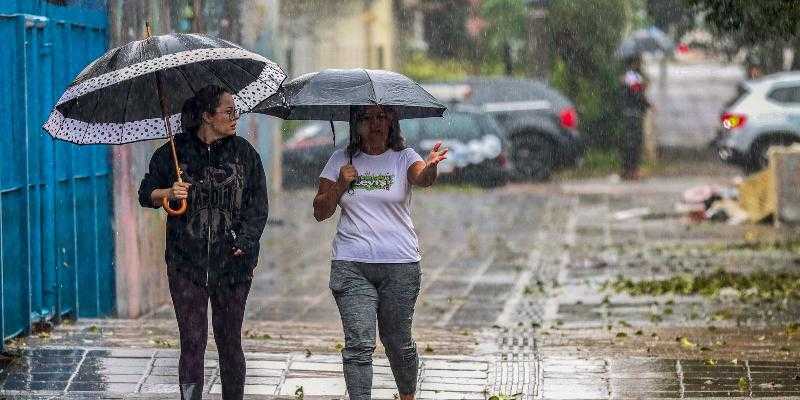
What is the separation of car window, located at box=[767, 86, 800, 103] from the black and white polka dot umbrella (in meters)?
18.7

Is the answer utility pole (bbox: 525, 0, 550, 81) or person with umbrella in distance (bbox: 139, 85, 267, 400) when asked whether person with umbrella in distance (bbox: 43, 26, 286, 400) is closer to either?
person with umbrella in distance (bbox: 139, 85, 267, 400)

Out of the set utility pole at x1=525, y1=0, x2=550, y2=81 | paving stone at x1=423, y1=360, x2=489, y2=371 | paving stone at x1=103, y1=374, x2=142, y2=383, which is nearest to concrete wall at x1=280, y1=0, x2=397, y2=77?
utility pole at x1=525, y1=0, x2=550, y2=81

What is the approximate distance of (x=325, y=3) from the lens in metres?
27.8

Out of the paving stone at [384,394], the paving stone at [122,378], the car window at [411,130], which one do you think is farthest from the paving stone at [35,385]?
the car window at [411,130]

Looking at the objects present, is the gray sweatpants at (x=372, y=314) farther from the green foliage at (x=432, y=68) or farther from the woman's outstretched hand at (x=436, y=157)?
the green foliage at (x=432, y=68)

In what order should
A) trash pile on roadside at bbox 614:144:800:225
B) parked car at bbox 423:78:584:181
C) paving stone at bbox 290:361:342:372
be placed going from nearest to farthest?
paving stone at bbox 290:361:342:372
trash pile on roadside at bbox 614:144:800:225
parked car at bbox 423:78:584:181

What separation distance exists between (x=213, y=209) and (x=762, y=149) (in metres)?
19.0

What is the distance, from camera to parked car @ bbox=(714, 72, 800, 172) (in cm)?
2369

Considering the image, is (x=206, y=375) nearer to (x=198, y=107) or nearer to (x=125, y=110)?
(x=125, y=110)

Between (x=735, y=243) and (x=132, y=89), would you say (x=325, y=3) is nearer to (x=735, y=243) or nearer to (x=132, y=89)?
(x=735, y=243)

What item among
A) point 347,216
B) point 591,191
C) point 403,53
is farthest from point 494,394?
point 403,53

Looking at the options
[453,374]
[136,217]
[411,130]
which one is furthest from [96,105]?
[411,130]

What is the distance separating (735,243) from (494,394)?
872cm

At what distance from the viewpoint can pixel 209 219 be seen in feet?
19.8
